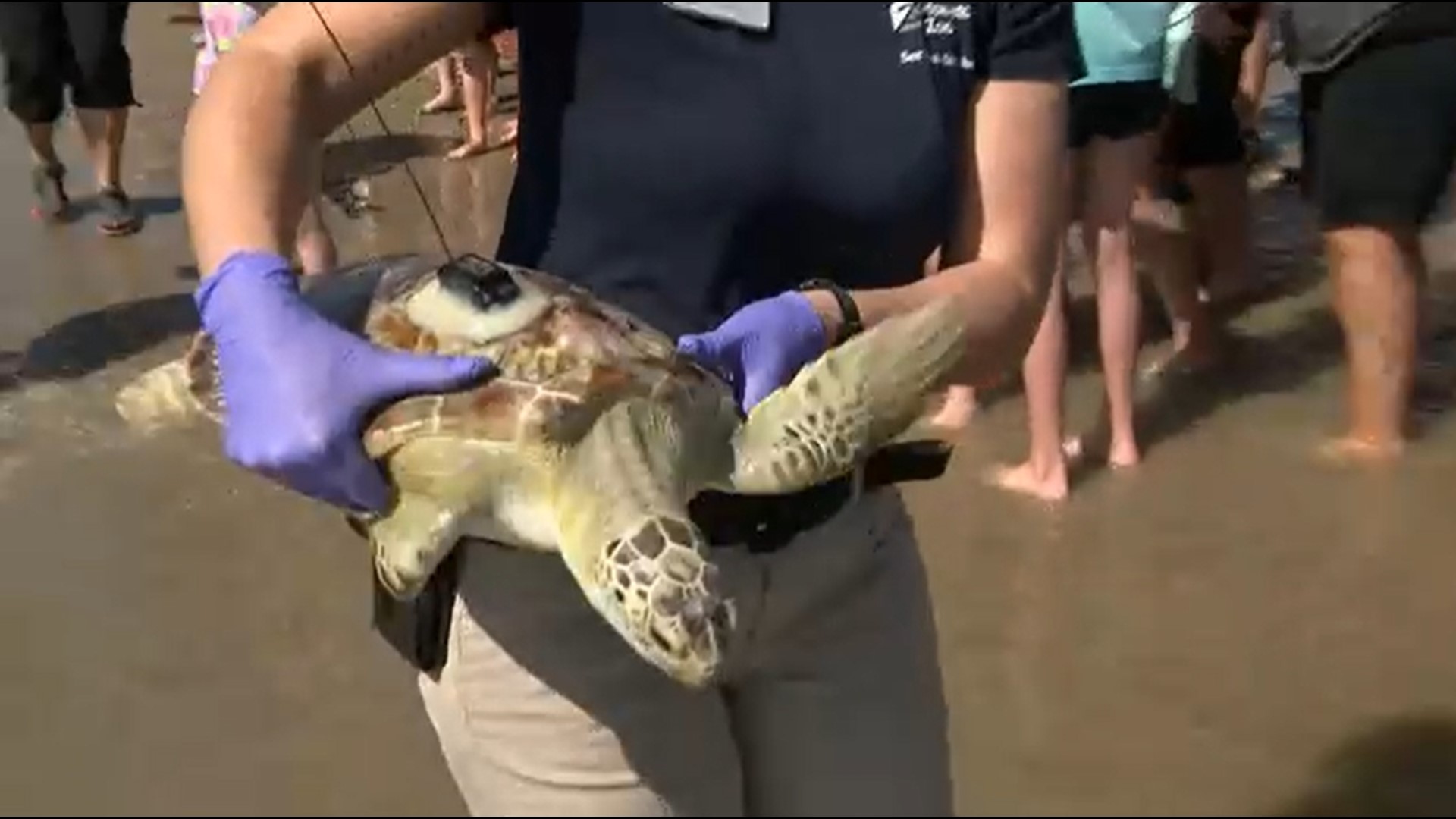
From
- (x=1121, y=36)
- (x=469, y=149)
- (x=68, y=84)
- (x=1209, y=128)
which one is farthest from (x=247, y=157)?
(x=68, y=84)

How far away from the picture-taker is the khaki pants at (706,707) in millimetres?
932

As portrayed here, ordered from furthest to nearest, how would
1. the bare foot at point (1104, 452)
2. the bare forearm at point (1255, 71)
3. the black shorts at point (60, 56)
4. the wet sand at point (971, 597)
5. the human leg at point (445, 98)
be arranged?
the black shorts at point (60, 56), the human leg at point (445, 98), the bare foot at point (1104, 452), the bare forearm at point (1255, 71), the wet sand at point (971, 597)

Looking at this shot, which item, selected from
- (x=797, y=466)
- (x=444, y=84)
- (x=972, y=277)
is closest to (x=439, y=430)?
(x=797, y=466)

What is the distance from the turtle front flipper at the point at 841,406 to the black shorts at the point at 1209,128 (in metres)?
1.56

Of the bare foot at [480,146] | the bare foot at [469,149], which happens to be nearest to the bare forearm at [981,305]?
the bare foot at [480,146]

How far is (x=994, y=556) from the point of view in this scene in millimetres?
2168

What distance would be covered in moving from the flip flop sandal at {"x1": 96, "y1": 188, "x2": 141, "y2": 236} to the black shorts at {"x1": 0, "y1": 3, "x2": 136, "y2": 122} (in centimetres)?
15

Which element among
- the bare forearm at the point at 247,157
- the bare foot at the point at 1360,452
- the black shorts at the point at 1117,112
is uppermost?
the bare forearm at the point at 247,157

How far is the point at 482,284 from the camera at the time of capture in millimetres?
866

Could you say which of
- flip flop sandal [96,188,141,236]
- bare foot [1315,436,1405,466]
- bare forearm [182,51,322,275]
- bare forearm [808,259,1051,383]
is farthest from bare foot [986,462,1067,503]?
flip flop sandal [96,188,141,236]

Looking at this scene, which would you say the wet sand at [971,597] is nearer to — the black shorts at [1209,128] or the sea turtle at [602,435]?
the sea turtle at [602,435]

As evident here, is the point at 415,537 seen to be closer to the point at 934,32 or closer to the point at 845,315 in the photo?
the point at 845,315

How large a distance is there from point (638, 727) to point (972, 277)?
0.86 feet

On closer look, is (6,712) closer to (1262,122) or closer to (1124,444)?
(1124,444)
